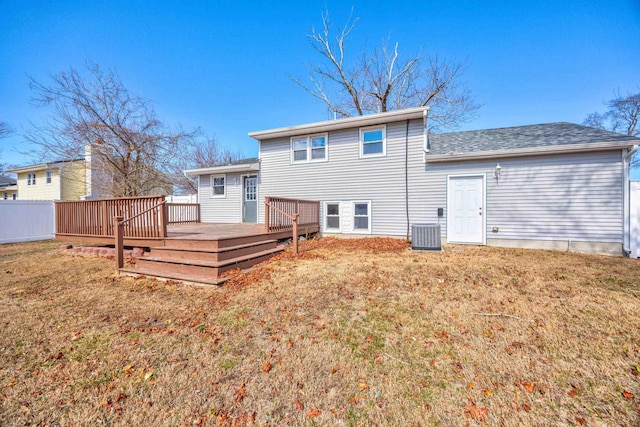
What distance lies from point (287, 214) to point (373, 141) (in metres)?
4.40

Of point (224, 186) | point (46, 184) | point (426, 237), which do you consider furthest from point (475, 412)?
point (46, 184)

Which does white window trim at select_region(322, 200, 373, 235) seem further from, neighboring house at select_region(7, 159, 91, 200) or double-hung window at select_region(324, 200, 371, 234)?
neighboring house at select_region(7, 159, 91, 200)

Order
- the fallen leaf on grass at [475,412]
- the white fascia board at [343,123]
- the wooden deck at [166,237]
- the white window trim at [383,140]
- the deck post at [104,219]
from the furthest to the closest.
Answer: the white window trim at [383,140], the white fascia board at [343,123], the deck post at [104,219], the wooden deck at [166,237], the fallen leaf on grass at [475,412]

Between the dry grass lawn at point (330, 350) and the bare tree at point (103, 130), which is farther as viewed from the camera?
the bare tree at point (103, 130)

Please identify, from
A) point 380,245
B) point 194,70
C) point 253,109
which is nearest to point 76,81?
point 194,70

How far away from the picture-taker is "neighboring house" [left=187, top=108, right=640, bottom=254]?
23.7 feet

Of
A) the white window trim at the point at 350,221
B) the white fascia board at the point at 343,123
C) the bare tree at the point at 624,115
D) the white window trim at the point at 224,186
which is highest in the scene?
the bare tree at the point at 624,115

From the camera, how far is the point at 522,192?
7.92 m

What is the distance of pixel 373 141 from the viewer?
967 centimetres

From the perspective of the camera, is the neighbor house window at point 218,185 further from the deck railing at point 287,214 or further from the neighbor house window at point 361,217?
the neighbor house window at point 361,217

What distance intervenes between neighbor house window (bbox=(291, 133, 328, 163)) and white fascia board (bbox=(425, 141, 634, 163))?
390 centimetres

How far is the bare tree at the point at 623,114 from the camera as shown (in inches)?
744

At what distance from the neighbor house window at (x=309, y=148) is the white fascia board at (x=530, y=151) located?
3901 millimetres

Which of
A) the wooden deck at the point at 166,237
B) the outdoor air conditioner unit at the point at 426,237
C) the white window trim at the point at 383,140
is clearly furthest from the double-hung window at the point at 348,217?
the outdoor air conditioner unit at the point at 426,237
